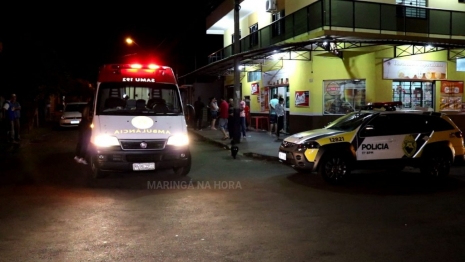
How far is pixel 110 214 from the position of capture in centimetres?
737

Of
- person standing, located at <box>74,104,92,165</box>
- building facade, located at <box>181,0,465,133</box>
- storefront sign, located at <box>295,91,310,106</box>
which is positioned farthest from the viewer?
storefront sign, located at <box>295,91,310,106</box>

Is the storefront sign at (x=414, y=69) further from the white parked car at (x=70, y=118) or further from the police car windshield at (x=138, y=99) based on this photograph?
the white parked car at (x=70, y=118)

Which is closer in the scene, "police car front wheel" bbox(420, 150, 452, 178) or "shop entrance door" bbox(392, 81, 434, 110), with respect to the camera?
"police car front wheel" bbox(420, 150, 452, 178)

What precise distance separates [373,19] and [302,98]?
418 centimetres

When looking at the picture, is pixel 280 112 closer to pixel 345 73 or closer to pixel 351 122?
pixel 345 73

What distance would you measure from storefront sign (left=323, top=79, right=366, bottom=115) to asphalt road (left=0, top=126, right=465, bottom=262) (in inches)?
269

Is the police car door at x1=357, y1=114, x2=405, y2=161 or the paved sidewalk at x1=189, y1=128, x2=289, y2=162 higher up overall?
the police car door at x1=357, y1=114, x2=405, y2=161

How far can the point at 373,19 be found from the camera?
17656mm

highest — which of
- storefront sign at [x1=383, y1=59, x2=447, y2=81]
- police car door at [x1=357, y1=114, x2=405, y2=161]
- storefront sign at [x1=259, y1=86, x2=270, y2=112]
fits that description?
storefront sign at [x1=383, y1=59, x2=447, y2=81]

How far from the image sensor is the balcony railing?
1673 centimetres

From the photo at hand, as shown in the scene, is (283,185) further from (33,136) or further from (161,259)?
(33,136)

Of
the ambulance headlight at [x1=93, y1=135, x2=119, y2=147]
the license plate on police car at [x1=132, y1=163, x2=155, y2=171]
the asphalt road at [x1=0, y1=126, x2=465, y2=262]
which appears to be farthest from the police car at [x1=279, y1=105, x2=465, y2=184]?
the ambulance headlight at [x1=93, y1=135, x2=119, y2=147]

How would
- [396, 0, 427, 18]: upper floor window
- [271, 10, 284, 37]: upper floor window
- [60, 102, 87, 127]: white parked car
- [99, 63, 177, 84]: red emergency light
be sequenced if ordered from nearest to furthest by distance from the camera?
[99, 63, 177, 84]: red emergency light → [396, 0, 427, 18]: upper floor window → [271, 10, 284, 37]: upper floor window → [60, 102, 87, 127]: white parked car

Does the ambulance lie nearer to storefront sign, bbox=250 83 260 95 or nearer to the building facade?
the building facade
